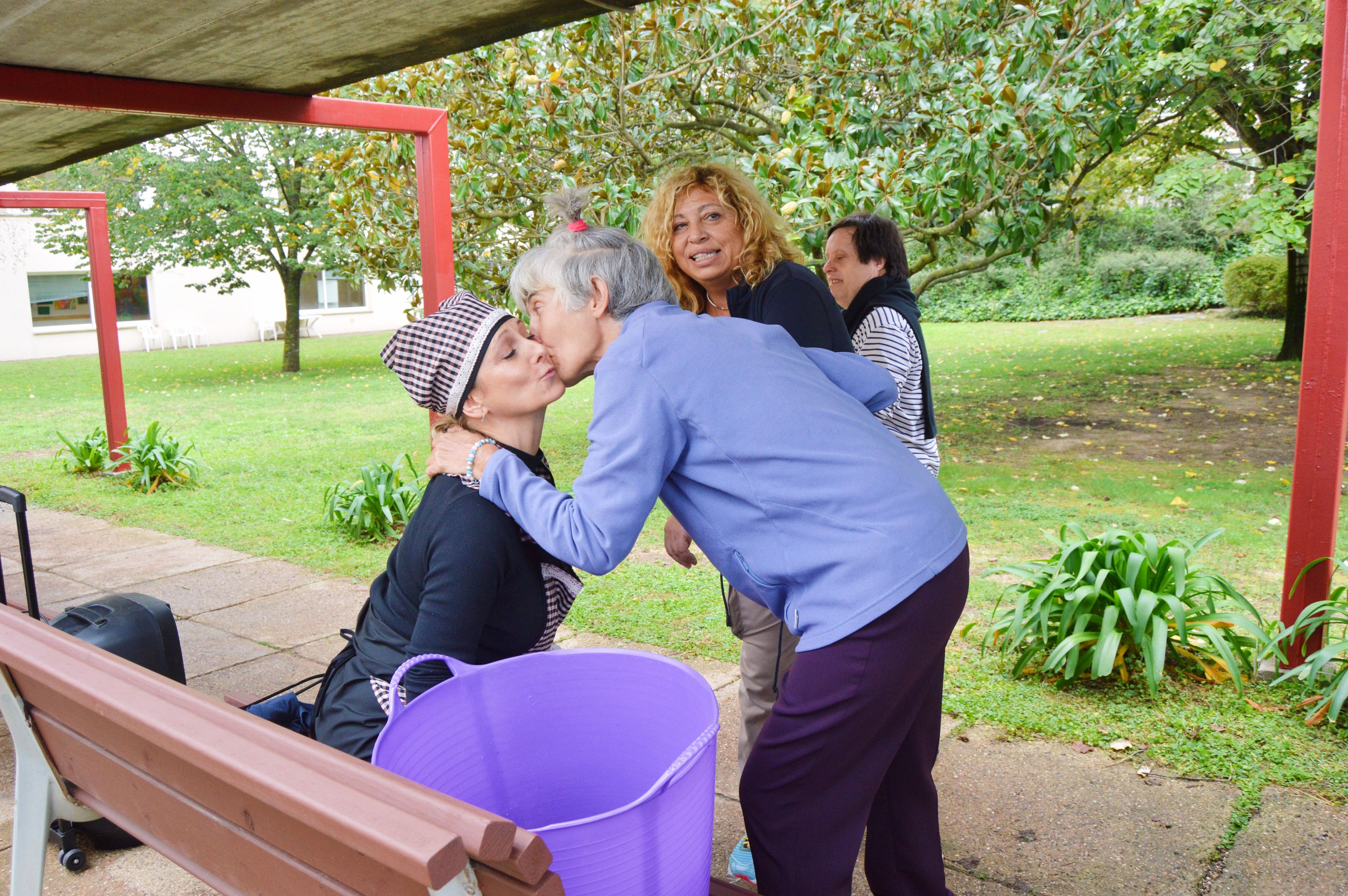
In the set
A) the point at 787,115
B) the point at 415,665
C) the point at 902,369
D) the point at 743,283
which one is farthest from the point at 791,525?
the point at 787,115

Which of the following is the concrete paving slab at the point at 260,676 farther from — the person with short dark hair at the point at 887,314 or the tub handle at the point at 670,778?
the tub handle at the point at 670,778

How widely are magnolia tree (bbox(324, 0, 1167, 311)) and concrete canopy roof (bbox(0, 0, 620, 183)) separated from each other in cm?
258

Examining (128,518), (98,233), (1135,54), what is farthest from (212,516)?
(1135,54)

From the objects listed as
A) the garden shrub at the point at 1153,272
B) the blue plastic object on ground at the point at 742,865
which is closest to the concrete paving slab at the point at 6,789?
the blue plastic object on ground at the point at 742,865

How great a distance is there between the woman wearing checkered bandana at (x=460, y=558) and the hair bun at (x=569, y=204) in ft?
0.96

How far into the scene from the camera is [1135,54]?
7918mm

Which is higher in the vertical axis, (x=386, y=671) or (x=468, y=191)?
(x=468, y=191)

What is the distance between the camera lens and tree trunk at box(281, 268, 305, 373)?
2044 cm

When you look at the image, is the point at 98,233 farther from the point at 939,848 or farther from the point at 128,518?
the point at 939,848

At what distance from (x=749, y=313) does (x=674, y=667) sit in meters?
1.33

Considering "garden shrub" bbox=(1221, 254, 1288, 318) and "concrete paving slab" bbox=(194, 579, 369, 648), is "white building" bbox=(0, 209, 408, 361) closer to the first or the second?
"concrete paving slab" bbox=(194, 579, 369, 648)

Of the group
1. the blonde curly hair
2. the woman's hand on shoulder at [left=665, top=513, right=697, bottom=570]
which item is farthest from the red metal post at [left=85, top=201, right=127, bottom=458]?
the woman's hand on shoulder at [left=665, top=513, right=697, bottom=570]

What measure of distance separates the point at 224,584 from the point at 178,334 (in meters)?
27.4

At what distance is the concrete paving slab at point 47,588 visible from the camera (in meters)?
5.63
